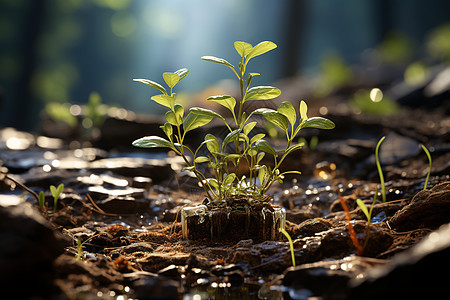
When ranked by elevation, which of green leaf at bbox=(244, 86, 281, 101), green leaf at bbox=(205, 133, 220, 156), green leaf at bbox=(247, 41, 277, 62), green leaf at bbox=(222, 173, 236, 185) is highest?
green leaf at bbox=(247, 41, 277, 62)

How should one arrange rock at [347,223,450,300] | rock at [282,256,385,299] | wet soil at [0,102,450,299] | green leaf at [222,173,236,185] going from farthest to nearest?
green leaf at [222,173,236,185] → wet soil at [0,102,450,299] → rock at [282,256,385,299] → rock at [347,223,450,300]

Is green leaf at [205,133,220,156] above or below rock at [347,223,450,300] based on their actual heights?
above

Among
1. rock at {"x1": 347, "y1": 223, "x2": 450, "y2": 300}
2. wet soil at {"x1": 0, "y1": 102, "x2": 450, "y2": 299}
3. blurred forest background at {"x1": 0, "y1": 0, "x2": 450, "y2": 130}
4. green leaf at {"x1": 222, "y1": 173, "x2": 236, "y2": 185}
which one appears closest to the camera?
rock at {"x1": 347, "y1": 223, "x2": 450, "y2": 300}

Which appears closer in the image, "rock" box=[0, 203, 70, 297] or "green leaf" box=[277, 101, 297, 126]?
→ "rock" box=[0, 203, 70, 297]

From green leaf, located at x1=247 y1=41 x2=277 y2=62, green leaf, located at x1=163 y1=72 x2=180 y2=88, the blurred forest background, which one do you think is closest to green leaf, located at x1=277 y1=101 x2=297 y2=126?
green leaf, located at x1=247 y1=41 x2=277 y2=62

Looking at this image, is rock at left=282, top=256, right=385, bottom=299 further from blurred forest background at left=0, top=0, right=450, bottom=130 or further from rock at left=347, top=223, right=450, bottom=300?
blurred forest background at left=0, top=0, right=450, bottom=130

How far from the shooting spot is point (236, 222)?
2.19m

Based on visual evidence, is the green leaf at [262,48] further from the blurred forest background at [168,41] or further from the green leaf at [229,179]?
the blurred forest background at [168,41]

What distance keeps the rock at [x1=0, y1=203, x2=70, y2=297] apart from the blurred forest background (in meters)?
6.95

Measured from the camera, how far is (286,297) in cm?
154

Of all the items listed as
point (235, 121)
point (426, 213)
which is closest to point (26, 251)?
point (235, 121)

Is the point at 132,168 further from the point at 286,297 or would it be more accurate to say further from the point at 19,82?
the point at 19,82

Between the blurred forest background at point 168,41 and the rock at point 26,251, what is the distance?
695cm

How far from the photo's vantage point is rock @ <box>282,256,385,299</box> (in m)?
1.47
